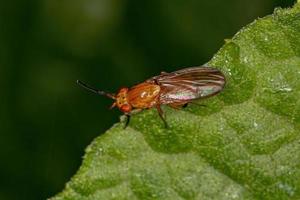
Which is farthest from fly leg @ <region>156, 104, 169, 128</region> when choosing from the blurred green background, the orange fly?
the blurred green background

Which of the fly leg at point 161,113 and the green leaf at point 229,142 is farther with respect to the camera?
the fly leg at point 161,113

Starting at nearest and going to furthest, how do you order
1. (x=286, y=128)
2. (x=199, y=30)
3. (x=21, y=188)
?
(x=286, y=128)
(x=21, y=188)
(x=199, y=30)

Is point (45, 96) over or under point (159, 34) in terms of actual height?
under

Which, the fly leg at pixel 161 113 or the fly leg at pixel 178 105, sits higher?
the fly leg at pixel 178 105

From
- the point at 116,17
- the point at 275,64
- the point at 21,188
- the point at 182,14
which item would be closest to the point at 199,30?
the point at 182,14

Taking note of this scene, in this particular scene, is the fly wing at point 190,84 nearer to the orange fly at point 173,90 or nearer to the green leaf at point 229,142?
the orange fly at point 173,90

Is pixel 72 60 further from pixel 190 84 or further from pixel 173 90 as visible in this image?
pixel 190 84

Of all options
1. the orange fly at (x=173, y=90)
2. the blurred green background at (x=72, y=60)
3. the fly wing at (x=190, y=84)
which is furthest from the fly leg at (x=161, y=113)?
the blurred green background at (x=72, y=60)

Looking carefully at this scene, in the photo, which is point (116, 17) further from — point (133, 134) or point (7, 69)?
point (133, 134)
